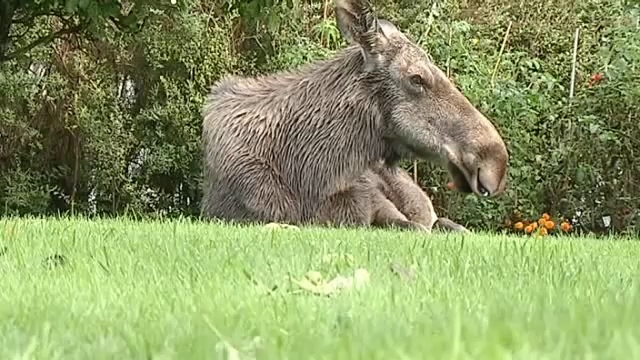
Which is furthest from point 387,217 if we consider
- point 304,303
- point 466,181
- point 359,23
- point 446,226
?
point 304,303

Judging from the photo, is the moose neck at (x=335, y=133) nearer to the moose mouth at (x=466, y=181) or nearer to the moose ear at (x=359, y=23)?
the moose ear at (x=359, y=23)

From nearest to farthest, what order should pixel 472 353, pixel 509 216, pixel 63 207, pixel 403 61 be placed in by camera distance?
pixel 472 353, pixel 403 61, pixel 509 216, pixel 63 207

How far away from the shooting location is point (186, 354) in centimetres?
166

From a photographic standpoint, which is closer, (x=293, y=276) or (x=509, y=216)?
(x=293, y=276)

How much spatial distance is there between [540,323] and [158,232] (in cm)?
275

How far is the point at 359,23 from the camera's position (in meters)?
6.51

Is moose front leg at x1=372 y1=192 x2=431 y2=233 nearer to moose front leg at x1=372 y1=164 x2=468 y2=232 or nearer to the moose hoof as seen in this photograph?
moose front leg at x1=372 y1=164 x2=468 y2=232

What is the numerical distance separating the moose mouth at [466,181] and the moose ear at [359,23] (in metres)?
0.87

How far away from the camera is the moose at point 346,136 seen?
20.8 ft

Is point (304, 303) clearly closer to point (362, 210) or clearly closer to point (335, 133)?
point (335, 133)

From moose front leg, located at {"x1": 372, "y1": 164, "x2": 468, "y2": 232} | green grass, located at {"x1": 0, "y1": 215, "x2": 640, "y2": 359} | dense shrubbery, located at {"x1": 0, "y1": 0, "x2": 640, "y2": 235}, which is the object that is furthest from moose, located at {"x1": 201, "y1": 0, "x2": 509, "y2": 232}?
dense shrubbery, located at {"x1": 0, "y1": 0, "x2": 640, "y2": 235}

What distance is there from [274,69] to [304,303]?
844 centimetres

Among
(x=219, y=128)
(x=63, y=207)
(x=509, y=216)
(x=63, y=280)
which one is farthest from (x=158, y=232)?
(x=63, y=207)

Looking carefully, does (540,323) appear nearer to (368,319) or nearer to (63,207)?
(368,319)
